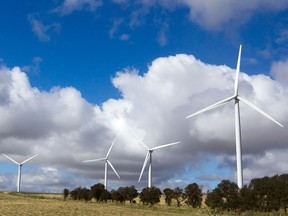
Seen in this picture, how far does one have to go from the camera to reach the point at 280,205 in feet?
381

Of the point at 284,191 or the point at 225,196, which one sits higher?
the point at 284,191

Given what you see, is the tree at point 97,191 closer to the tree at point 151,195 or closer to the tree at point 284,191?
the tree at point 151,195

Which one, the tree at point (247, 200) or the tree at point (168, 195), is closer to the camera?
the tree at point (247, 200)

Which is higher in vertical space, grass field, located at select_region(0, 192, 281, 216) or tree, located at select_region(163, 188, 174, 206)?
tree, located at select_region(163, 188, 174, 206)

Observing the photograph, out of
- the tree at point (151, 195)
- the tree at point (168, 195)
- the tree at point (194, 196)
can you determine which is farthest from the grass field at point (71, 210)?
the tree at point (168, 195)

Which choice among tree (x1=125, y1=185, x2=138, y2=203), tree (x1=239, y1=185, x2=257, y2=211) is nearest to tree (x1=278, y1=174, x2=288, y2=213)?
tree (x1=239, y1=185, x2=257, y2=211)

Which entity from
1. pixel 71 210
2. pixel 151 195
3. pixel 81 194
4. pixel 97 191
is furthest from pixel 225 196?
pixel 81 194

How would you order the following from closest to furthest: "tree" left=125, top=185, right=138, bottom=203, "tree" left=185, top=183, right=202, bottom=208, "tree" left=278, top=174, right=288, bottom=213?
"tree" left=278, top=174, right=288, bottom=213 → "tree" left=185, top=183, right=202, bottom=208 → "tree" left=125, top=185, right=138, bottom=203

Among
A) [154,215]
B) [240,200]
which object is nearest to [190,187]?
[240,200]

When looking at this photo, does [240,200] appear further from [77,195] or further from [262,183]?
[77,195]

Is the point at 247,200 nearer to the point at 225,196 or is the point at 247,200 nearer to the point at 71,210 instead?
the point at 225,196

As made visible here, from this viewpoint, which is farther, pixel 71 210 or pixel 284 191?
pixel 284 191

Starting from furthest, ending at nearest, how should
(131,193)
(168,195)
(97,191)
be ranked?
(97,191), (131,193), (168,195)

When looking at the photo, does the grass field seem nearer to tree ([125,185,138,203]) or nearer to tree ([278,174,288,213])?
tree ([278,174,288,213])
